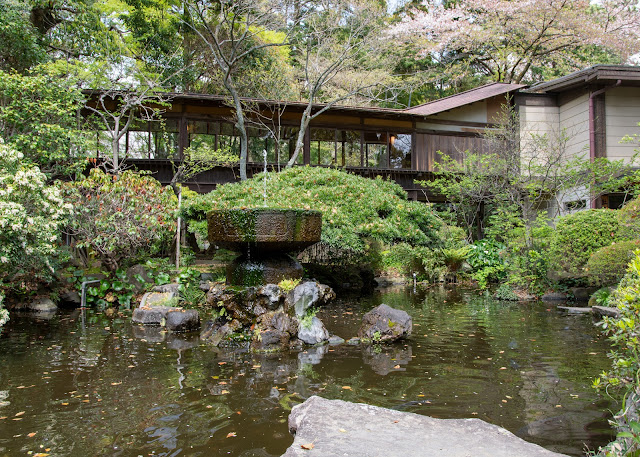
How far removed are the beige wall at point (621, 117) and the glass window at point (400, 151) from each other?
25.3 feet

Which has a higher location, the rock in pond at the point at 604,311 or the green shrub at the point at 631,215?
the green shrub at the point at 631,215

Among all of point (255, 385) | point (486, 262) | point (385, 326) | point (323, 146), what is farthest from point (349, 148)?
point (255, 385)

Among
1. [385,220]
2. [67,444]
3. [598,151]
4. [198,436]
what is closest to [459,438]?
[198,436]

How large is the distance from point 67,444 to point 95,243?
8120 millimetres

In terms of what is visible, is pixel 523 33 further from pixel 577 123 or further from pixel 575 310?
pixel 575 310

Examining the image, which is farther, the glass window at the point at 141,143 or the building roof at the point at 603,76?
the glass window at the point at 141,143

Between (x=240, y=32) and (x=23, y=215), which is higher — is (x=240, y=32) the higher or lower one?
the higher one

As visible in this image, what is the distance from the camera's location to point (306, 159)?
20.4 meters

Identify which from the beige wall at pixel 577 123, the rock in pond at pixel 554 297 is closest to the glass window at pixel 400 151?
the beige wall at pixel 577 123

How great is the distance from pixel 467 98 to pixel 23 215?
18.4 m

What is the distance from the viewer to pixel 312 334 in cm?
759

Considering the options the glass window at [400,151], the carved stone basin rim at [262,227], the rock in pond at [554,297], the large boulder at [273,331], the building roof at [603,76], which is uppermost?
the building roof at [603,76]

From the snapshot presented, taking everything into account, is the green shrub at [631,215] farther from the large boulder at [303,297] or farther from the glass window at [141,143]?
the glass window at [141,143]

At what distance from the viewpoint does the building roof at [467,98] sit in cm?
2048
